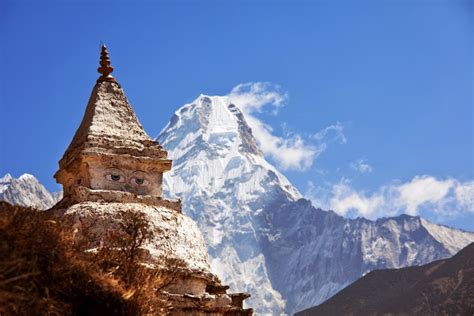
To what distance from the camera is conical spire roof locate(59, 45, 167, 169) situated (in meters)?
32.7

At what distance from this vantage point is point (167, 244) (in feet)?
101

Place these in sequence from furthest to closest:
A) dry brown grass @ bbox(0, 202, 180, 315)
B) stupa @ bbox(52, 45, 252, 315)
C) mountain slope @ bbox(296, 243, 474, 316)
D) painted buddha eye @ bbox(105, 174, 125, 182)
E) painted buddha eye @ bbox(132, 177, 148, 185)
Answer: mountain slope @ bbox(296, 243, 474, 316) < painted buddha eye @ bbox(132, 177, 148, 185) < painted buddha eye @ bbox(105, 174, 125, 182) < stupa @ bbox(52, 45, 252, 315) < dry brown grass @ bbox(0, 202, 180, 315)

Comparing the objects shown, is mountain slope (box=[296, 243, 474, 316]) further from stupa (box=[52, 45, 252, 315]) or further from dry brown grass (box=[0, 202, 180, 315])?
dry brown grass (box=[0, 202, 180, 315])

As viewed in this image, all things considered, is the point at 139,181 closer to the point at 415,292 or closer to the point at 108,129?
the point at 108,129

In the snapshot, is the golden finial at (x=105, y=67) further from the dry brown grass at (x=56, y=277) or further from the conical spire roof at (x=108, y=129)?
the dry brown grass at (x=56, y=277)

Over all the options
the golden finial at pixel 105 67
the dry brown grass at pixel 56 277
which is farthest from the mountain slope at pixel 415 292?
the dry brown grass at pixel 56 277

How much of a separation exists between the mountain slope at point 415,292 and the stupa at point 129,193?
172 feet

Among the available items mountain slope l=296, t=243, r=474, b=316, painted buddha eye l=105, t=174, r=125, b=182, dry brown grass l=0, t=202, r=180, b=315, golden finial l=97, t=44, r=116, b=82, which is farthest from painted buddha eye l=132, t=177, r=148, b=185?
mountain slope l=296, t=243, r=474, b=316

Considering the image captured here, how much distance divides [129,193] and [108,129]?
2.73 metres

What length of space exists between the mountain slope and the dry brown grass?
6136cm

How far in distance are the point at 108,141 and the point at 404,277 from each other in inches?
2912

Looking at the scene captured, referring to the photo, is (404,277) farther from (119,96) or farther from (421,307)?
(119,96)

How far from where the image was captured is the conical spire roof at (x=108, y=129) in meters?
32.7

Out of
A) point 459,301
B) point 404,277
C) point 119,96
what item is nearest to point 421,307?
point 459,301
